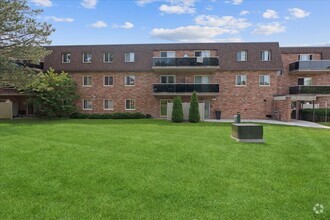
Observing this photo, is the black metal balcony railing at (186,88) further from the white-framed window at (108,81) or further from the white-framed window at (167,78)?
the white-framed window at (108,81)

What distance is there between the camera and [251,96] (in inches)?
1208

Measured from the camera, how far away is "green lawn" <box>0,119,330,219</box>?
17.7 feet

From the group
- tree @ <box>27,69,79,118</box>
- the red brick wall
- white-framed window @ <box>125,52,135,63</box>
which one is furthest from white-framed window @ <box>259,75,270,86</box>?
tree @ <box>27,69,79,118</box>

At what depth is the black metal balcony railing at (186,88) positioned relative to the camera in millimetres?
29453

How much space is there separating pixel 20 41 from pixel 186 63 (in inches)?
612

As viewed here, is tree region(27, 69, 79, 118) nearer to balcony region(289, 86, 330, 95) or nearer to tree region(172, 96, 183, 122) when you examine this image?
tree region(172, 96, 183, 122)

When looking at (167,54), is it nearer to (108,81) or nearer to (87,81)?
(108,81)

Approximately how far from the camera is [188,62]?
29547 millimetres

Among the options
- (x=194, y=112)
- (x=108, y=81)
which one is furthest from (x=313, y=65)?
(x=108, y=81)

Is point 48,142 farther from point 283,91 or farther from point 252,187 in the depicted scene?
point 283,91

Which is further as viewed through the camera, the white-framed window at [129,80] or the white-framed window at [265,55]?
the white-framed window at [129,80]

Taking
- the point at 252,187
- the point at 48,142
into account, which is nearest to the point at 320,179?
the point at 252,187

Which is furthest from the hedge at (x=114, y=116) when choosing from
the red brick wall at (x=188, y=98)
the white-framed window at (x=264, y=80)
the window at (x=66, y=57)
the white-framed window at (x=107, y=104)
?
the white-framed window at (x=264, y=80)

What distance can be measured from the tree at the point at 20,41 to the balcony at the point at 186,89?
41.6 ft
